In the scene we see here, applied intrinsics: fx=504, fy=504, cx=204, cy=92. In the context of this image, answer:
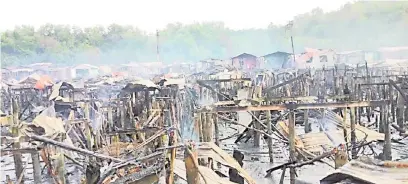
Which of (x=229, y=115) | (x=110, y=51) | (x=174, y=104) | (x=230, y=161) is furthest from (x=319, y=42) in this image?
(x=230, y=161)

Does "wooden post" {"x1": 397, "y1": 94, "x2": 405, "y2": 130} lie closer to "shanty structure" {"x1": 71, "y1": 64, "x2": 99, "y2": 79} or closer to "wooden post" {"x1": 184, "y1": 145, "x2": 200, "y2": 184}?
"wooden post" {"x1": 184, "y1": 145, "x2": 200, "y2": 184}

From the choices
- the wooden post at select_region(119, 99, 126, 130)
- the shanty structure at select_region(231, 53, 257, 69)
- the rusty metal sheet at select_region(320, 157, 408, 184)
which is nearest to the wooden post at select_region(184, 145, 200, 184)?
the rusty metal sheet at select_region(320, 157, 408, 184)

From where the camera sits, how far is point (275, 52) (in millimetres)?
10219

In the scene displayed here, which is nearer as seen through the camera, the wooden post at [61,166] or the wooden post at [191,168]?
the wooden post at [191,168]

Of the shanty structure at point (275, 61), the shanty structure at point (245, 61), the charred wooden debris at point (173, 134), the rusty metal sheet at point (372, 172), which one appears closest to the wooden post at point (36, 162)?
the charred wooden debris at point (173, 134)

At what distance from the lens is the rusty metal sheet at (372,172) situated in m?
1.45

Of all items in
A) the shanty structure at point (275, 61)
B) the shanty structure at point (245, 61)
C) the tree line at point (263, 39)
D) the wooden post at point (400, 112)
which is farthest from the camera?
the shanty structure at point (275, 61)

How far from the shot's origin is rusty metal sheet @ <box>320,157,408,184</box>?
145 cm

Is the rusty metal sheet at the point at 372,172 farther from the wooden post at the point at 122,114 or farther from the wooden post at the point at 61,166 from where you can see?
the wooden post at the point at 122,114

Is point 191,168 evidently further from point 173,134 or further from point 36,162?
point 36,162

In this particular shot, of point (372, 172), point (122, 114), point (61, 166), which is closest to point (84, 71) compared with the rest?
point (122, 114)

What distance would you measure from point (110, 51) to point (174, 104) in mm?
1456

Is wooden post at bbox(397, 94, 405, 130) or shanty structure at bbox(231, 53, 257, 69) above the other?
shanty structure at bbox(231, 53, 257, 69)

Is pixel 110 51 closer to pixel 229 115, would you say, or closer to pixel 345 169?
pixel 229 115
